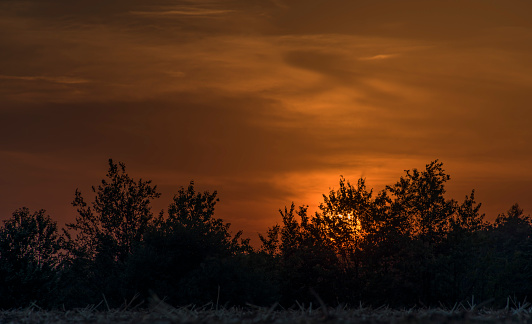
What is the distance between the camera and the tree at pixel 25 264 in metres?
64.3

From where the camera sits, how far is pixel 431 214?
8000 centimetres

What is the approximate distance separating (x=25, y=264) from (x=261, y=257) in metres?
24.7

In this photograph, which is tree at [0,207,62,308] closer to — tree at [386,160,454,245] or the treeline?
the treeline

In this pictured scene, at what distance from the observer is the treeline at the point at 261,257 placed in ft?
189

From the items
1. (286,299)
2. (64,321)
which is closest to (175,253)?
(286,299)

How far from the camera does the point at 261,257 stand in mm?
67750

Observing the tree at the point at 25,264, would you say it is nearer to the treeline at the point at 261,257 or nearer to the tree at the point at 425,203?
the treeline at the point at 261,257

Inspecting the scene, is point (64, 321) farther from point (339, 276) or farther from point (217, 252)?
point (339, 276)

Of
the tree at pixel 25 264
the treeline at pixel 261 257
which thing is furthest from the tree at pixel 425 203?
the tree at pixel 25 264

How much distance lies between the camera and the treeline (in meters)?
57.8

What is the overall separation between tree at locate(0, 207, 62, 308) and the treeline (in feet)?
0.43

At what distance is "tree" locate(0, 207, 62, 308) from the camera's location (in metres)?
64.3

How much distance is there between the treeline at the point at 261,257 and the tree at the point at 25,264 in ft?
0.43

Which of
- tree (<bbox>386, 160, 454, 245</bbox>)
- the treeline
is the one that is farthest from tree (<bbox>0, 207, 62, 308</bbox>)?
tree (<bbox>386, 160, 454, 245</bbox>)
